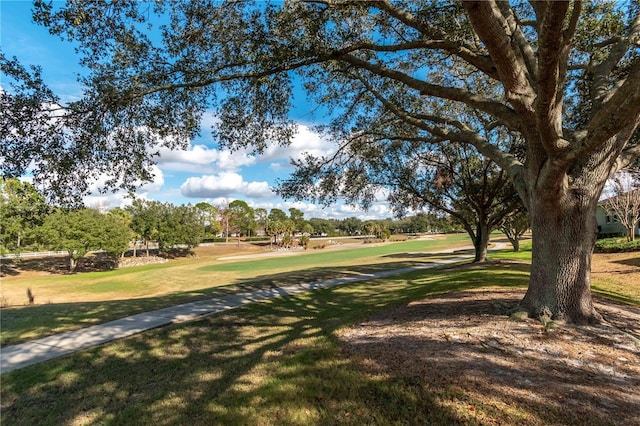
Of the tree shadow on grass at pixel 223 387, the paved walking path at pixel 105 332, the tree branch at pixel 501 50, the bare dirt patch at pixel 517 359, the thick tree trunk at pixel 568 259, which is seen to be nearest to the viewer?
the bare dirt patch at pixel 517 359

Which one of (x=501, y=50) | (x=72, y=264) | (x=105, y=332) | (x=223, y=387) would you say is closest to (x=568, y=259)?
(x=501, y=50)

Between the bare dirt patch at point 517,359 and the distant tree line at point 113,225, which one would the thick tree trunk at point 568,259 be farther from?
the distant tree line at point 113,225

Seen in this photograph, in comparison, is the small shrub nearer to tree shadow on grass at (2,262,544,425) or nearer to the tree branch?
the tree branch

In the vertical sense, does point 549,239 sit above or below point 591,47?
below

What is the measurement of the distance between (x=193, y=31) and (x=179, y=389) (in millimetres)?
6121

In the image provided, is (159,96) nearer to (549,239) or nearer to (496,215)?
(549,239)

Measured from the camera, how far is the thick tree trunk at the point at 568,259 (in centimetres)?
548

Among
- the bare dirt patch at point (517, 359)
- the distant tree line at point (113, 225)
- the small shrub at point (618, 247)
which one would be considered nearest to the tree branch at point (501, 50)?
the bare dirt patch at point (517, 359)

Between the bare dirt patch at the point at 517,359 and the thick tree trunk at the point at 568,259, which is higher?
the thick tree trunk at the point at 568,259

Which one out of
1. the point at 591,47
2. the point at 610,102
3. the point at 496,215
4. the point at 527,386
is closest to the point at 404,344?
the point at 527,386

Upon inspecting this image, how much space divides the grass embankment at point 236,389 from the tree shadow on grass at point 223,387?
1 cm

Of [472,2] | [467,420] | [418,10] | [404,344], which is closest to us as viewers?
[467,420]

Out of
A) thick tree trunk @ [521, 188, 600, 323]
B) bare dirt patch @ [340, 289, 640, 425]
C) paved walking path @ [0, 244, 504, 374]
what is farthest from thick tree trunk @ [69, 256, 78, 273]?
thick tree trunk @ [521, 188, 600, 323]

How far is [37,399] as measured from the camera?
13.9ft
